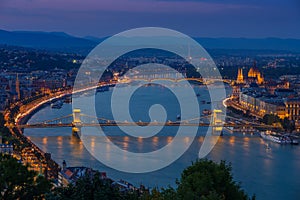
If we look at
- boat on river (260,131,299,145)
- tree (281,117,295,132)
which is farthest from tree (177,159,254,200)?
tree (281,117,295,132)

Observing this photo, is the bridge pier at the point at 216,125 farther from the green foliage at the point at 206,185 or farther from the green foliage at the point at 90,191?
the green foliage at the point at 90,191

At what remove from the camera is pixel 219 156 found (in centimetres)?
604

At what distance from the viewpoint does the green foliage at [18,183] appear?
7.66 feet

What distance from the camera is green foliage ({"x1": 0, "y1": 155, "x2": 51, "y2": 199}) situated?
7.66 feet

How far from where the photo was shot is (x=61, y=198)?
206 centimetres

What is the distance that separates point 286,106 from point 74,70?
11895mm

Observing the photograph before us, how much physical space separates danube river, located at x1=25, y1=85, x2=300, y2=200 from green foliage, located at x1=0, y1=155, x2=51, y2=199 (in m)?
2.32

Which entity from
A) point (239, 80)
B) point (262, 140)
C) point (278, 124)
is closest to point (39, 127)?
point (262, 140)

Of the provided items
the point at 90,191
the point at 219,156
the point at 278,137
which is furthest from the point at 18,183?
the point at 278,137

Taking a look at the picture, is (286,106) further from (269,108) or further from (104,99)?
(104,99)

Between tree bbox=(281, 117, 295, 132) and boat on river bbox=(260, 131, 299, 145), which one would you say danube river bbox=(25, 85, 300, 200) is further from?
tree bbox=(281, 117, 295, 132)

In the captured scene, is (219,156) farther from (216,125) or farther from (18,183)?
(18,183)

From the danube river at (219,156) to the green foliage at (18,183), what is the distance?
2324 millimetres

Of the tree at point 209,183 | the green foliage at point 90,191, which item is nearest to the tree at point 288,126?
the tree at point 209,183
